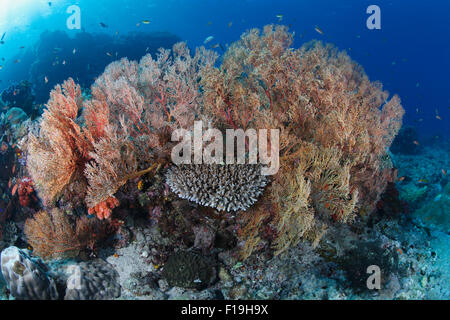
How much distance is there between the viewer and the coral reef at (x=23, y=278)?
3.22 metres

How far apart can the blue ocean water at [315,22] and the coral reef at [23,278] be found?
70.8 m

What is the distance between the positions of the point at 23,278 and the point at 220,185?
3.18 m

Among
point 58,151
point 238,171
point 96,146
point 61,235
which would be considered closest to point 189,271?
point 238,171

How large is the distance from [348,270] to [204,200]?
9.30 ft

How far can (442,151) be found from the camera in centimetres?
1928

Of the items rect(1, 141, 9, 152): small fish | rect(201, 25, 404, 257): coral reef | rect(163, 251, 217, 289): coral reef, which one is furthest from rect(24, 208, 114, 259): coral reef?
rect(1, 141, 9, 152): small fish

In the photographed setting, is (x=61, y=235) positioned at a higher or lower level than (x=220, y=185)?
lower

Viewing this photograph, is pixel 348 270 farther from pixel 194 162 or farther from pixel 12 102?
pixel 12 102

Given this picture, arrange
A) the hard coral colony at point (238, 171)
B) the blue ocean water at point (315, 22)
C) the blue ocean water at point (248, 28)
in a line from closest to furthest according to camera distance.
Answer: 1. the hard coral colony at point (238, 171)
2. the blue ocean water at point (248, 28)
3. the blue ocean water at point (315, 22)

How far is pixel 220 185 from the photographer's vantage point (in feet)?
13.3

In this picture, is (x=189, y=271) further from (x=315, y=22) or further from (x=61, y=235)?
(x=315, y=22)

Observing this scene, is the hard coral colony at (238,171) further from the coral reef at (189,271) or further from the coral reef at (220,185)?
the coral reef at (189,271)

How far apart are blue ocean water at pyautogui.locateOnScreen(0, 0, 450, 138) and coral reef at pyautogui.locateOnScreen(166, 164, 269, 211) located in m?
69.6

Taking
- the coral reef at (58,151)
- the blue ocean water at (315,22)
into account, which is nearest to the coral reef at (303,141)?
the coral reef at (58,151)
